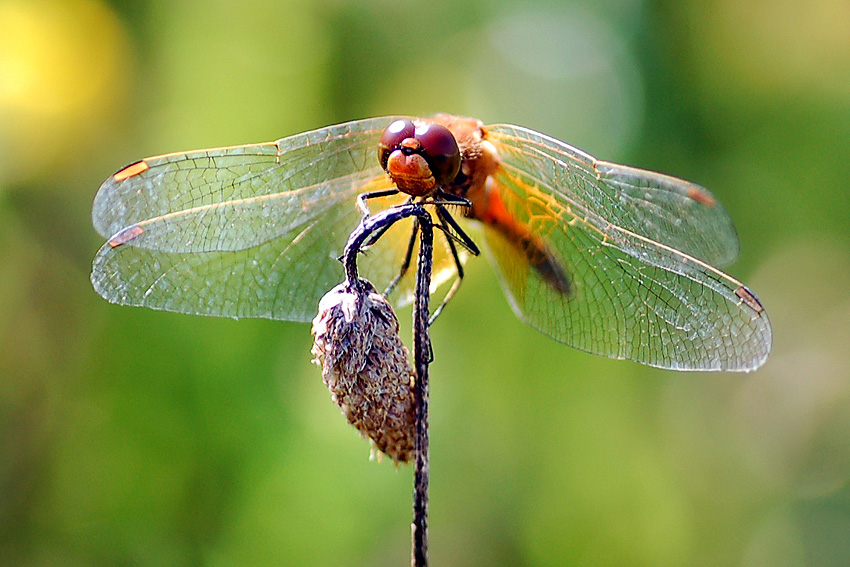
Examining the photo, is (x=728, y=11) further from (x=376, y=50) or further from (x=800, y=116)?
(x=376, y=50)

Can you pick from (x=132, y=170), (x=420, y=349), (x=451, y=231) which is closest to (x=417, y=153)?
(x=451, y=231)

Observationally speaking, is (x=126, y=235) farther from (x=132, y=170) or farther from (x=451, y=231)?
(x=451, y=231)

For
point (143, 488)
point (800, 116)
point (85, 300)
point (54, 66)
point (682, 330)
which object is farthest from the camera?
point (800, 116)

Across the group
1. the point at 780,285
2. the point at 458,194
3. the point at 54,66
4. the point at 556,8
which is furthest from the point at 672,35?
the point at 54,66

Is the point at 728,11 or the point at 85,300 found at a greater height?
the point at 728,11

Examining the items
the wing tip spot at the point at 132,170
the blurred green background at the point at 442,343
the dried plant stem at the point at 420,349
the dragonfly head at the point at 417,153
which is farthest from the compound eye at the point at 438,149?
the blurred green background at the point at 442,343

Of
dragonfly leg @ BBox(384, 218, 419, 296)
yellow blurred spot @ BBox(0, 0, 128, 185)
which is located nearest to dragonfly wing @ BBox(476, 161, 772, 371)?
dragonfly leg @ BBox(384, 218, 419, 296)

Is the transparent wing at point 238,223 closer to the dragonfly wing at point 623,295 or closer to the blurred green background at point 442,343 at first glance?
the dragonfly wing at point 623,295
